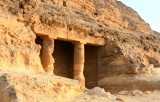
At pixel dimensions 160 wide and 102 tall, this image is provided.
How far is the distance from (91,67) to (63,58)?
6.79 feet

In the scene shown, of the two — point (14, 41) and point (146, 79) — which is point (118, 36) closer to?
point (146, 79)

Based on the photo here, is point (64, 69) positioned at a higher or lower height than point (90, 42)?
lower

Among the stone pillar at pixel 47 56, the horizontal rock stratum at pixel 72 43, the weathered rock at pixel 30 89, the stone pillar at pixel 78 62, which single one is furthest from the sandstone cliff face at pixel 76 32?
the weathered rock at pixel 30 89

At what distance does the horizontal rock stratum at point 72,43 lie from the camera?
10227 millimetres

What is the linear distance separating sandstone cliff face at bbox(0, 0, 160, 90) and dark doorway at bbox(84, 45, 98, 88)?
0.48 meters

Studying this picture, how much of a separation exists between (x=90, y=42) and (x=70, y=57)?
253cm

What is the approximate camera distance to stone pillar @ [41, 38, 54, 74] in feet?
41.6

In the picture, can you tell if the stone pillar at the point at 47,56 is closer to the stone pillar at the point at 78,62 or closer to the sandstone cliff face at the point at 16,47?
the sandstone cliff face at the point at 16,47

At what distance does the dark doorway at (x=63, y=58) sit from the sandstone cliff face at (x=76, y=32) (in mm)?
2159

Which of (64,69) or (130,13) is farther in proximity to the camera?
(130,13)

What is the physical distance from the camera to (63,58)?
55.3 ft

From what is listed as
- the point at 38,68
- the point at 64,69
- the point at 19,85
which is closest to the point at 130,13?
the point at 64,69

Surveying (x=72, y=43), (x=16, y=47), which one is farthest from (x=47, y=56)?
(x=16, y=47)

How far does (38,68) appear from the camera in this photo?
1027cm
